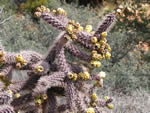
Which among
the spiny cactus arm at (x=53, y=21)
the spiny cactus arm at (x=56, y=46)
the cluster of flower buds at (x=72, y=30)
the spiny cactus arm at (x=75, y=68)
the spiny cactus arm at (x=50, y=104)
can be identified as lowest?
the spiny cactus arm at (x=50, y=104)

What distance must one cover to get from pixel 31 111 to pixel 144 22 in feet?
14.8

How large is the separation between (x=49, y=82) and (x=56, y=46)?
0.94 ft

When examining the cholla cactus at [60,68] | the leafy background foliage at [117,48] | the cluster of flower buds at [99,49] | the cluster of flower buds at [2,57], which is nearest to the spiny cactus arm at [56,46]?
the cholla cactus at [60,68]

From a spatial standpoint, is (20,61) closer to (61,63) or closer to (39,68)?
(39,68)

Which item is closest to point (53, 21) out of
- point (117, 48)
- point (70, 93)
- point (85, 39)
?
point (85, 39)

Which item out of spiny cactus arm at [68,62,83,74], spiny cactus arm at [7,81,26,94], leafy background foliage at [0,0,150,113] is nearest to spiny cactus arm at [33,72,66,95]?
spiny cactus arm at [68,62,83,74]

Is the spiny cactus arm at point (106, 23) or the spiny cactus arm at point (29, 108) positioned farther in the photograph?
the spiny cactus arm at point (29, 108)

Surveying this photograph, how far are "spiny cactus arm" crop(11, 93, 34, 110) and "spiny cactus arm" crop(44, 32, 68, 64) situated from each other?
0.36m

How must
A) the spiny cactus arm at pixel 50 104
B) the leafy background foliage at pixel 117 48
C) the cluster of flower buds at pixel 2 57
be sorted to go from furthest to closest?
1. the leafy background foliage at pixel 117 48
2. the spiny cactus arm at pixel 50 104
3. the cluster of flower buds at pixel 2 57

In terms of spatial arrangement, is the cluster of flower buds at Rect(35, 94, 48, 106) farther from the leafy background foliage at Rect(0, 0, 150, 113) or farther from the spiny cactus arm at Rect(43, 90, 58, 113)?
the leafy background foliage at Rect(0, 0, 150, 113)

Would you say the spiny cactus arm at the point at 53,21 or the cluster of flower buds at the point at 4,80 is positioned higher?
the spiny cactus arm at the point at 53,21

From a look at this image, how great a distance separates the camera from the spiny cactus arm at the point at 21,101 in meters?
1.68

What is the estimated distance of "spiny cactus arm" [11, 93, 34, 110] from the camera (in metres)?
1.68

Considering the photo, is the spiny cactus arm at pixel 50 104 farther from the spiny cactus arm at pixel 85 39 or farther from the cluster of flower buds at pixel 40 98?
the spiny cactus arm at pixel 85 39
